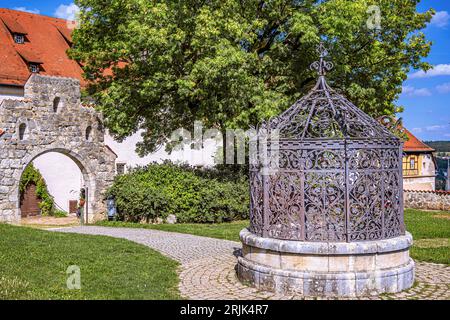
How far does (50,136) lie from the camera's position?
1706 cm

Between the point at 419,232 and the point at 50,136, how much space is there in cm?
1220

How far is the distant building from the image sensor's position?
41.3 m

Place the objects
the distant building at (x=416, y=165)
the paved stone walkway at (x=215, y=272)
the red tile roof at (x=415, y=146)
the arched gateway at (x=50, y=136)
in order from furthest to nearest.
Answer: the distant building at (x=416, y=165) → the red tile roof at (x=415, y=146) → the arched gateway at (x=50, y=136) → the paved stone walkway at (x=215, y=272)

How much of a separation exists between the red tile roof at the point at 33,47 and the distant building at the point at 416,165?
2784 centimetres

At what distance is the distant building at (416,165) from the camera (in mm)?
41341

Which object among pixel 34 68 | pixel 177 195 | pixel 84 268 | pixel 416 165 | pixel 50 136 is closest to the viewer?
pixel 84 268

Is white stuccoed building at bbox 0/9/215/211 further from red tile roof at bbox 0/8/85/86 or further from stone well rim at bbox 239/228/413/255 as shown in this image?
stone well rim at bbox 239/228/413/255

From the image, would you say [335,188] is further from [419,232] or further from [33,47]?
[33,47]

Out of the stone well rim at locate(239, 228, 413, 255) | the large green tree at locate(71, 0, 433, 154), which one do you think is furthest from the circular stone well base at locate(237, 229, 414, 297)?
the large green tree at locate(71, 0, 433, 154)

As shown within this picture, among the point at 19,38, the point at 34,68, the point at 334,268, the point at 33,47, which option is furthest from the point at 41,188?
the point at 334,268

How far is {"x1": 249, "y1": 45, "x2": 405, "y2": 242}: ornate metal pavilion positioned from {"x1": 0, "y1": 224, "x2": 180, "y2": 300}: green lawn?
1985mm

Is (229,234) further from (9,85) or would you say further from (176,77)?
(9,85)

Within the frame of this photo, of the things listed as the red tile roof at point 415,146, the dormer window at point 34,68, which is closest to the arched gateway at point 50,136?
the dormer window at point 34,68

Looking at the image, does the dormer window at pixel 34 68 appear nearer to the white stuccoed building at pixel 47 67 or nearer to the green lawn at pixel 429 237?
the white stuccoed building at pixel 47 67
